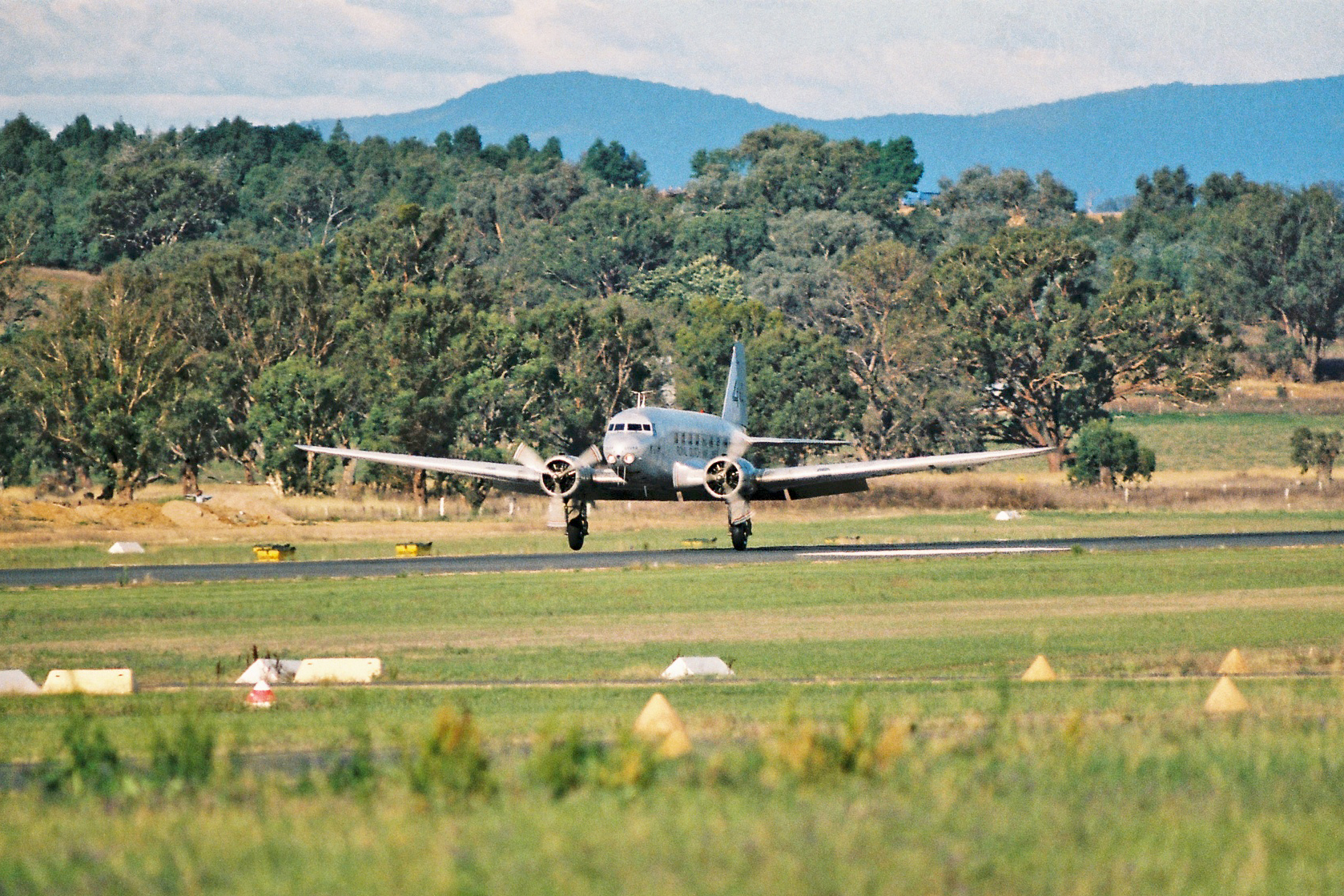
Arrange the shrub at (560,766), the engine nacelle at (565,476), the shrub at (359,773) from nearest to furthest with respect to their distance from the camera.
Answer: the shrub at (560,766)
the shrub at (359,773)
the engine nacelle at (565,476)

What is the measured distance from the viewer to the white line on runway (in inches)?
2164

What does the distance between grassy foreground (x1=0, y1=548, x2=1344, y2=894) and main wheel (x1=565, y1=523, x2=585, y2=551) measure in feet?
61.0

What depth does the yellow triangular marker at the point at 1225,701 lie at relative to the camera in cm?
2094

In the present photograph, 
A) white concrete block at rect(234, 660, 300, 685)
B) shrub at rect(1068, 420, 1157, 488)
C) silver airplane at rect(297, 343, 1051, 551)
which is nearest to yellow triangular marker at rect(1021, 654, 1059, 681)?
white concrete block at rect(234, 660, 300, 685)

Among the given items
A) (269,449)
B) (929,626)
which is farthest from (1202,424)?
(929,626)

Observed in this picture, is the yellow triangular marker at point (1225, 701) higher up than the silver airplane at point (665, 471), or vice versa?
the silver airplane at point (665, 471)

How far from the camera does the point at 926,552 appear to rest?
2216 inches

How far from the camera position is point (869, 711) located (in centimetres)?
2164

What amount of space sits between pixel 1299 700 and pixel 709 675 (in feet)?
34.0

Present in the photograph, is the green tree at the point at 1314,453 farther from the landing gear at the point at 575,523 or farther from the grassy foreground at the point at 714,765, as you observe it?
the grassy foreground at the point at 714,765

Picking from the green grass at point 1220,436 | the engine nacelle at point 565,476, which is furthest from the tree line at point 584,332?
the engine nacelle at point 565,476

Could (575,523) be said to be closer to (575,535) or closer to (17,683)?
(575,535)

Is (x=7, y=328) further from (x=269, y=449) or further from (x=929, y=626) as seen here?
(x=929, y=626)

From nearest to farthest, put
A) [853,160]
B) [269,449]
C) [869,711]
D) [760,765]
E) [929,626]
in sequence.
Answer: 1. [760,765]
2. [869,711]
3. [929,626]
4. [269,449]
5. [853,160]
